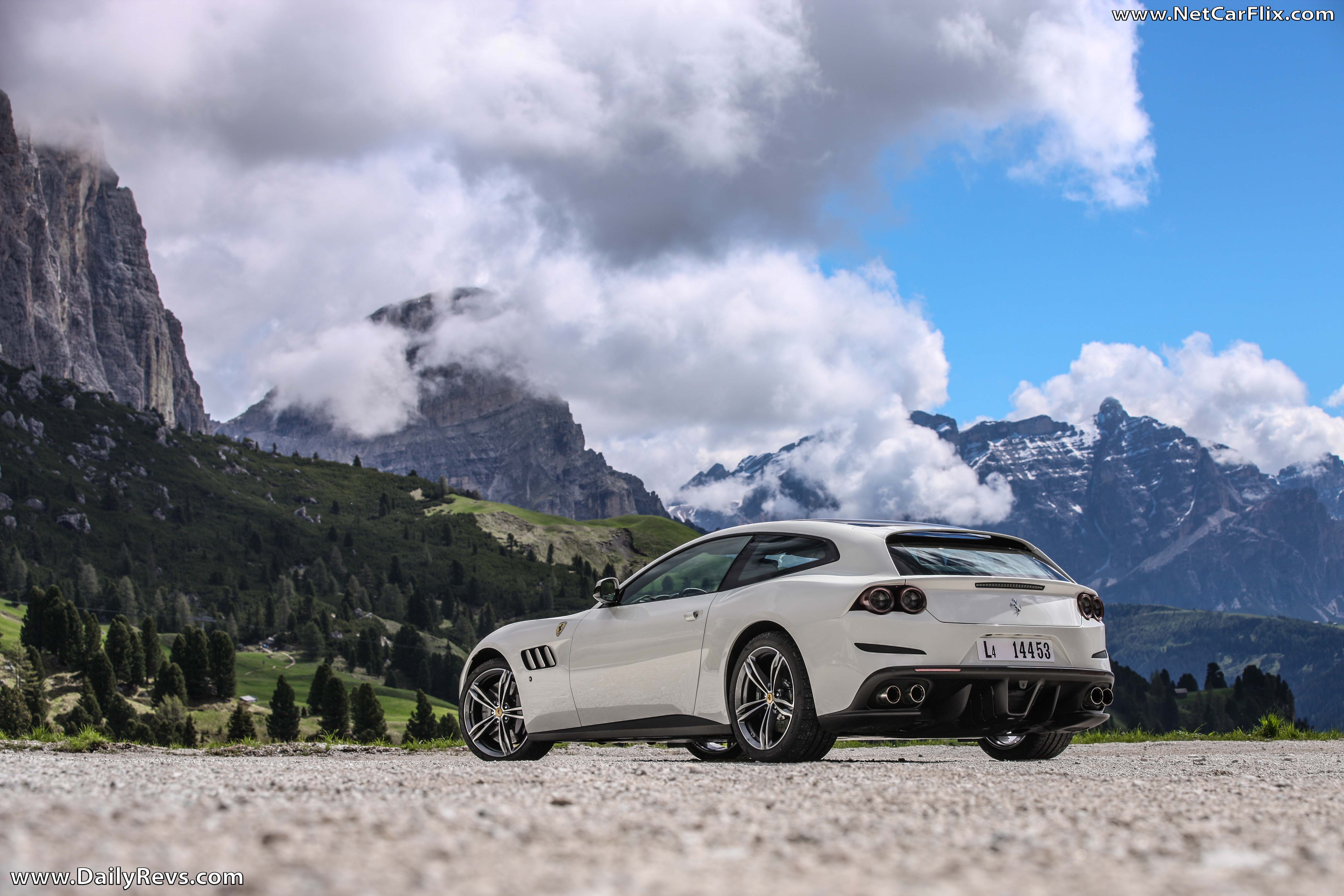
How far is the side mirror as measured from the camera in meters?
8.84

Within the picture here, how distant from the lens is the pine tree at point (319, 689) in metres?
139

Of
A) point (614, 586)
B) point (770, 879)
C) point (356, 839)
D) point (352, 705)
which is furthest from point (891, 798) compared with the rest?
point (352, 705)

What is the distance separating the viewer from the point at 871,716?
688cm

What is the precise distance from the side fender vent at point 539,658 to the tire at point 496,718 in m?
0.23

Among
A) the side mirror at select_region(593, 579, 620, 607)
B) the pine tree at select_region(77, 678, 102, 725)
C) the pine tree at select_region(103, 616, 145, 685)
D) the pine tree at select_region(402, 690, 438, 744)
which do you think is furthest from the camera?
the pine tree at select_region(103, 616, 145, 685)

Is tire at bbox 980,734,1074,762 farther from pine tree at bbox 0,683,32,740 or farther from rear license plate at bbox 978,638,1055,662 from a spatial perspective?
pine tree at bbox 0,683,32,740

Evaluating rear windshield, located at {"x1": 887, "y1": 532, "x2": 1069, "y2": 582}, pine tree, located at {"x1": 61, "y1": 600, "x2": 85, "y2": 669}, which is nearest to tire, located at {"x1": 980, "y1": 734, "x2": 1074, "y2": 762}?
rear windshield, located at {"x1": 887, "y1": 532, "x2": 1069, "y2": 582}

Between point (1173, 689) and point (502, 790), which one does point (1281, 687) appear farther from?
point (502, 790)

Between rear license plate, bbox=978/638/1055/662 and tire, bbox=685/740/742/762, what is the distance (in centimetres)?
228

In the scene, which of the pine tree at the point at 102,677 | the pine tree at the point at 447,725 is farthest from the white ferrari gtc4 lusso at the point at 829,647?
the pine tree at the point at 102,677

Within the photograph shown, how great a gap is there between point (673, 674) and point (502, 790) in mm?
3059

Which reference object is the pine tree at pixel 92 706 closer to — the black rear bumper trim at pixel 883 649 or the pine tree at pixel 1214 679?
the black rear bumper trim at pixel 883 649

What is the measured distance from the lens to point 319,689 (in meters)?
140

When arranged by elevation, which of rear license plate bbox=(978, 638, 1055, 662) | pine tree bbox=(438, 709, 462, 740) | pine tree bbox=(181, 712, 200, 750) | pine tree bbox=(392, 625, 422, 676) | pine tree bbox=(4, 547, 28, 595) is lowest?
pine tree bbox=(438, 709, 462, 740)
